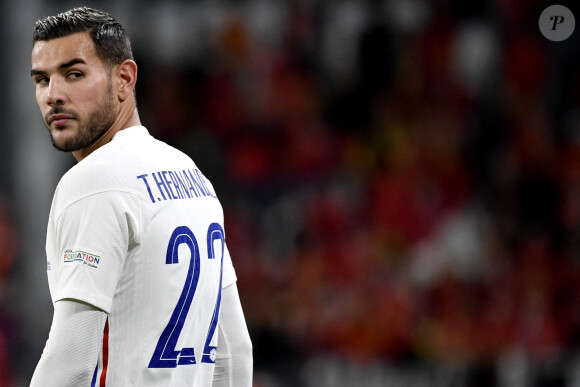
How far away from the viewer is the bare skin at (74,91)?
229 centimetres

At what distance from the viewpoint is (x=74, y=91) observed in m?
2.29

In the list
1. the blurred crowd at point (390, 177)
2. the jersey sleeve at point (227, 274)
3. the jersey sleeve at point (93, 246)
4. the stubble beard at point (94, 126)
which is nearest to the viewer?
the jersey sleeve at point (93, 246)

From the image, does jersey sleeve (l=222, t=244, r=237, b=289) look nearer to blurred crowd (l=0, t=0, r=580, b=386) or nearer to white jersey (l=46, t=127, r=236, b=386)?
white jersey (l=46, t=127, r=236, b=386)

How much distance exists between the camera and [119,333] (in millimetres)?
2154

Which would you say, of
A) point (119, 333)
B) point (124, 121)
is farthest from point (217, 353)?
point (124, 121)

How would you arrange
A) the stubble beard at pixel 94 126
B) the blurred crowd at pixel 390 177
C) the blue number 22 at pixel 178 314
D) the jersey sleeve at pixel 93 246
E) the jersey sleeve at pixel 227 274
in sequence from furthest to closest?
the blurred crowd at pixel 390 177
the jersey sleeve at pixel 227 274
the stubble beard at pixel 94 126
the blue number 22 at pixel 178 314
the jersey sleeve at pixel 93 246

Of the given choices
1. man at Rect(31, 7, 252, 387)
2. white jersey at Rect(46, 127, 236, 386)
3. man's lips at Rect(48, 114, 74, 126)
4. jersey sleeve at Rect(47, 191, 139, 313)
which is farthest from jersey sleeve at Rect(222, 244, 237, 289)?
man's lips at Rect(48, 114, 74, 126)

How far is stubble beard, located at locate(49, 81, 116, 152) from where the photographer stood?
232 cm

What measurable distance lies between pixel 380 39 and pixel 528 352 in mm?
3093

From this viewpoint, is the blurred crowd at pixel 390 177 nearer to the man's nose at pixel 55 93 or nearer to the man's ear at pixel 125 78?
the man's ear at pixel 125 78

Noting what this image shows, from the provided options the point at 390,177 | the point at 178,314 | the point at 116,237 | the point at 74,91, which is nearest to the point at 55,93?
the point at 74,91

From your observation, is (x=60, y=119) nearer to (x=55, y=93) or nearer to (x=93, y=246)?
(x=55, y=93)

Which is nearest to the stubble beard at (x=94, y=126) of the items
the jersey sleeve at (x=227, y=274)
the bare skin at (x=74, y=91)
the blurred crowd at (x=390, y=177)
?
the bare skin at (x=74, y=91)

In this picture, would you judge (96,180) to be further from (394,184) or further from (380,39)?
(380,39)
